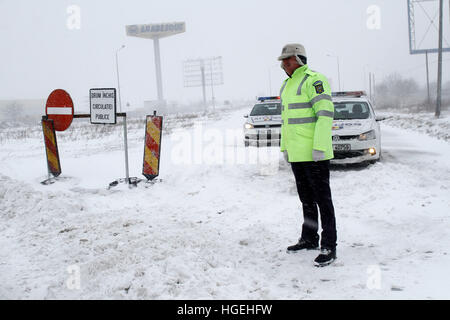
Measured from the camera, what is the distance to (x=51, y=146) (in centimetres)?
804

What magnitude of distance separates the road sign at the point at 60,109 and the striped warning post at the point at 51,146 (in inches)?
5.3

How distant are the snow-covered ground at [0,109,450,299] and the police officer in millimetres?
315

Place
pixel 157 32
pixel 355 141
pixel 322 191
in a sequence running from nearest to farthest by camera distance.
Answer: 1. pixel 322 191
2. pixel 355 141
3. pixel 157 32

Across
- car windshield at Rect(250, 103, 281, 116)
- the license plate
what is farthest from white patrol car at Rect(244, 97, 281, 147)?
the license plate

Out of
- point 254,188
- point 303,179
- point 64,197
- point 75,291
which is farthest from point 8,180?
point 303,179

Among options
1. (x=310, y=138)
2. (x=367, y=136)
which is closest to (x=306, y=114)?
(x=310, y=138)

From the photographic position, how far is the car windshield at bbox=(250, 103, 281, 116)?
12.9 metres

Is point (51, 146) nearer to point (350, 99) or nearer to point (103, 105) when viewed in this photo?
point (103, 105)

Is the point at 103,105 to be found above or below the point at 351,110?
above

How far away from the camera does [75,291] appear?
333 centimetres

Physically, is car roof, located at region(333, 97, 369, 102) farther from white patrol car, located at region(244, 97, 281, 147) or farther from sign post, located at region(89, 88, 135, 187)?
sign post, located at region(89, 88, 135, 187)

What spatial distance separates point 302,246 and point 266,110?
9.21 meters

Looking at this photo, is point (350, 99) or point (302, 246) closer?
point (302, 246)
